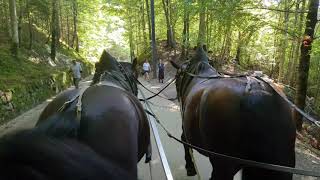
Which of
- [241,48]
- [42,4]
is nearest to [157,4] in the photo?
[241,48]

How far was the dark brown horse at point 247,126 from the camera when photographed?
3.64m

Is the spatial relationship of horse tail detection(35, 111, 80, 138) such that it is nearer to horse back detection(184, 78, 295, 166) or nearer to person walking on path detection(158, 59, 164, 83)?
horse back detection(184, 78, 295, 166)

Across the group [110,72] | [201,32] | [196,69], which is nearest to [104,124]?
[110,72]

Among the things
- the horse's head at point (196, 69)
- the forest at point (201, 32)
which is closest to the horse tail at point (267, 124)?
the horse's head at point (196, 69)

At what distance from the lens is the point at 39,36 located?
97.6 ft

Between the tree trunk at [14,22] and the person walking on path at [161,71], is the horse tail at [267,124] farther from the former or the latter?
the person walking on path at [161,71]

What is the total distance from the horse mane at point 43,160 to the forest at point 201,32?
6692 millimetres

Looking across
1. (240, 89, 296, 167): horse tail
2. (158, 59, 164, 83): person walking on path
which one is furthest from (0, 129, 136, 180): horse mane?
(158, 59, 164, 83): person walking on path

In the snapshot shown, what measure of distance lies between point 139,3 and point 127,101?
38.2 m

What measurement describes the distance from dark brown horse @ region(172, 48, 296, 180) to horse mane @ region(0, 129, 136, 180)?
2.16 meters

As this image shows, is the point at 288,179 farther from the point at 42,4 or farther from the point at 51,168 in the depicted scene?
the point at 42,4

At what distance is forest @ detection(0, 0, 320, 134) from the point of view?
10.3 metres

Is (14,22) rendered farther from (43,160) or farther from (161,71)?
(43,160)

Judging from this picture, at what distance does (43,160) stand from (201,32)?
903 inches
